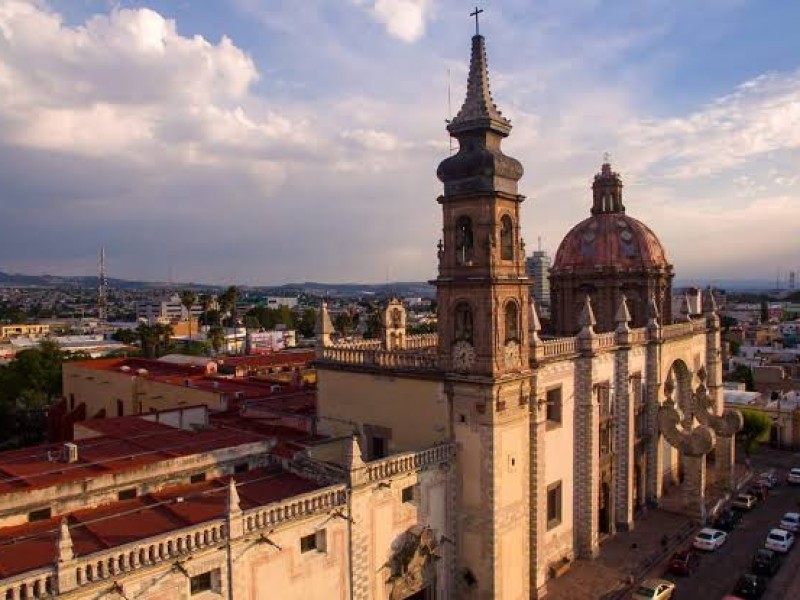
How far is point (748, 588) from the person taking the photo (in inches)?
1156

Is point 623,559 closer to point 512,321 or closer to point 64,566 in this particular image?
point 512,321

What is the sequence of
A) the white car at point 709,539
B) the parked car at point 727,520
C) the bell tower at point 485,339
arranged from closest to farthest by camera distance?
1. the bell tower at point 485,339
2. the white car at point 709,539
3. the parked car at point 727,520

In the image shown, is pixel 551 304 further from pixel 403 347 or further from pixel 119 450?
pixel 119 450

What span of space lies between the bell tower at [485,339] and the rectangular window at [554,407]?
14.3 ft

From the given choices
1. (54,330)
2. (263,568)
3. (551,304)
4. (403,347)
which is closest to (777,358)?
(551,304)

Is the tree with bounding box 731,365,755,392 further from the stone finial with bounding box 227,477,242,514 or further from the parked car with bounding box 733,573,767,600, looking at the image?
the stone finial with bounding box 227,477,242,514

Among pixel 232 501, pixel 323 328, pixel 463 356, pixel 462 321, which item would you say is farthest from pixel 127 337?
pixel 232 501

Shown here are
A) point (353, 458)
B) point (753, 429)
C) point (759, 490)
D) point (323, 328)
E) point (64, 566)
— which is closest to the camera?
point (64, 566)

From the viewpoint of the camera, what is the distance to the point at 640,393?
128ft

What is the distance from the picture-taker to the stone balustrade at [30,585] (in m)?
14.4

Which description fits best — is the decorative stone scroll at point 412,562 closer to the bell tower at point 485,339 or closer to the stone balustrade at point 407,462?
the bell tower at point 485,339

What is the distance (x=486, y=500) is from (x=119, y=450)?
15.9m

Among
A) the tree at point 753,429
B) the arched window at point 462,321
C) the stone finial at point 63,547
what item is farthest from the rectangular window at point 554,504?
the tree at point 753,429

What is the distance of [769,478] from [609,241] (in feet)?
69.4
